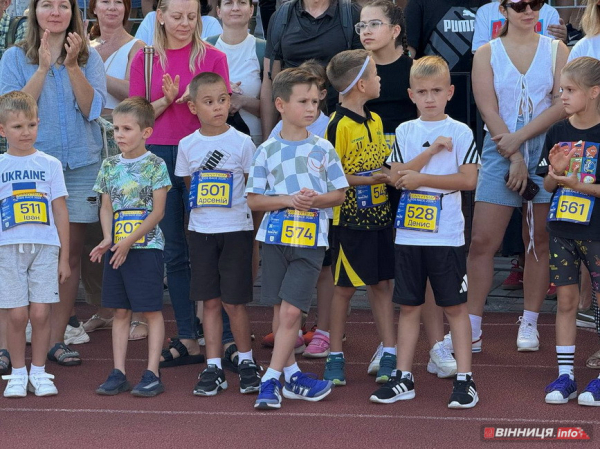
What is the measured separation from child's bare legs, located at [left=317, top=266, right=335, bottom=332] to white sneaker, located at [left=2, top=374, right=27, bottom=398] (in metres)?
1.78

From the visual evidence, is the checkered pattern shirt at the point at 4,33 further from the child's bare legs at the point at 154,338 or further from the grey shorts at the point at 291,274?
the grey shorts at the point at 291,274

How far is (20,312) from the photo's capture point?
557 cm

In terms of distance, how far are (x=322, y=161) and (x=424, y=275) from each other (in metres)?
0.79

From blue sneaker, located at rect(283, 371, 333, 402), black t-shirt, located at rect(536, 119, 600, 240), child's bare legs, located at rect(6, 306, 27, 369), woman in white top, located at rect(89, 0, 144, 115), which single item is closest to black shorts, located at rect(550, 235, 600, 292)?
black t-shirt, located at rect(536, 119, 600, 240)

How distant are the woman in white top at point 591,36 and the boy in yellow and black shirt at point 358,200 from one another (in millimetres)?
1248

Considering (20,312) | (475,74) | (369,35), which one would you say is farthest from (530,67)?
(20,312)

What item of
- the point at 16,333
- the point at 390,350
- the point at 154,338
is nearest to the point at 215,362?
the point at 154,338

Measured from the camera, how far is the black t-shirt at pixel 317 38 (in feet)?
21.3

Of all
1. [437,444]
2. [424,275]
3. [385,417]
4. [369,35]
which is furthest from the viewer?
[369,35]

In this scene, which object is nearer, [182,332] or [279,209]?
[279,209]

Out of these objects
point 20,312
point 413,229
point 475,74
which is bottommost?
point 20,312

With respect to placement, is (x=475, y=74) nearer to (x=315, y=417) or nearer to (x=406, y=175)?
(x=406, y=175)

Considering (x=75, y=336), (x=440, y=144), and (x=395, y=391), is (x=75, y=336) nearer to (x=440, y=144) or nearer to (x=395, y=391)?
(x=395, y=391)

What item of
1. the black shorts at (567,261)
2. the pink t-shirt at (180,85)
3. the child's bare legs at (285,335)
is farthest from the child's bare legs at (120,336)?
the black shorts at (567,261)
